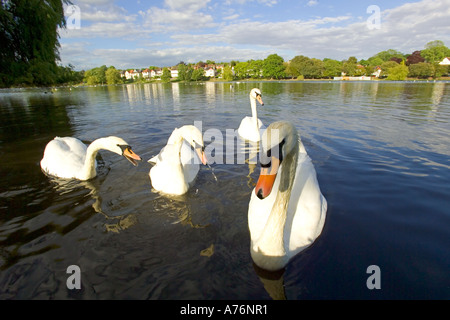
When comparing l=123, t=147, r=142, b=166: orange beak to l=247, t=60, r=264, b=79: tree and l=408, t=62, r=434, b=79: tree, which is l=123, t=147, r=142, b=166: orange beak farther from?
l=247, t=60, r=264, b=79: tree

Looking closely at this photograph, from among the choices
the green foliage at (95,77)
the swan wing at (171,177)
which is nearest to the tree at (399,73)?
the swan wing at (171,177)

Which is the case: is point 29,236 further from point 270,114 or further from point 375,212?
point 270,114

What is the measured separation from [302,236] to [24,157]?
9.16 metres

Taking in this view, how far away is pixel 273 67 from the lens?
118 metres

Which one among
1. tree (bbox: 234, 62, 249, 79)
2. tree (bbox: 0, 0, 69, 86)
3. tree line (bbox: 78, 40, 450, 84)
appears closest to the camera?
tree (bbox: 0, 0, 69, 86)

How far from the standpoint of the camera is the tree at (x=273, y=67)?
116938 mm

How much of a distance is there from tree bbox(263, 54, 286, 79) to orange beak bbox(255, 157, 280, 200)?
124965 millimetres

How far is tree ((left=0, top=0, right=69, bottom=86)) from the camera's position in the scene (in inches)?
574

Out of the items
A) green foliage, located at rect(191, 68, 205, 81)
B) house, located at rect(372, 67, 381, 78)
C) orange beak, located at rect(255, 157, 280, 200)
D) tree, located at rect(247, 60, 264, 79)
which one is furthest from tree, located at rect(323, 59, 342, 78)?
orange beak, located at rect(255, 157, 280, 200)

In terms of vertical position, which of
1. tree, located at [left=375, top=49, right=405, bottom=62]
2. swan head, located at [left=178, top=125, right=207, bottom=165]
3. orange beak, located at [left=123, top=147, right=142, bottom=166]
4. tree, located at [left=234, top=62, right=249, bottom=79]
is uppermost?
tree, located at [left=375, top=49, right=405, bottom=62]

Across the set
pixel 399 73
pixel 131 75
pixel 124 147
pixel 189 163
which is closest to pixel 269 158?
pixel 189 163

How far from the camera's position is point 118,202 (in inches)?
199

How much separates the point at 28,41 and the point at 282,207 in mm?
20481
